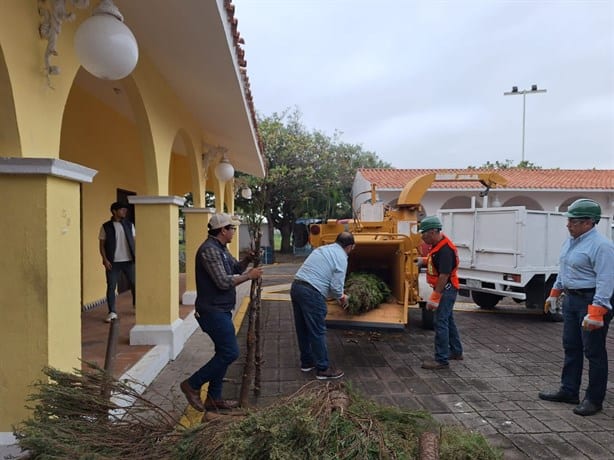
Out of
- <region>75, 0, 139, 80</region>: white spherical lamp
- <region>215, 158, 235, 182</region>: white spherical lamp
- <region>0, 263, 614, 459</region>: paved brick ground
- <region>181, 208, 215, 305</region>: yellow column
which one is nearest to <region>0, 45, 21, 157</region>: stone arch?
<region>75, 0, 139, 80</region>: white spherical lamp

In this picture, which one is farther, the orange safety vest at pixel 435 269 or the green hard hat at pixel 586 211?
the orange safety vest at pixel 435 269

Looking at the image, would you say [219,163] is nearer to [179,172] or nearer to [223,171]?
[223,171]

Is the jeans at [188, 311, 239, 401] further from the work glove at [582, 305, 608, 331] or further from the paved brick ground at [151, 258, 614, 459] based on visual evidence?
the work glove at [582, 305, 608, 331]

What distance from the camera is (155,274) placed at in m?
4.94

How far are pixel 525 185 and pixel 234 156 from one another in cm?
1345

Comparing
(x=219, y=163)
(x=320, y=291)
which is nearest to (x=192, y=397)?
(x=320, y=291)

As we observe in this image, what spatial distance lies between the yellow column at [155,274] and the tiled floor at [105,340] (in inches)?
8.6

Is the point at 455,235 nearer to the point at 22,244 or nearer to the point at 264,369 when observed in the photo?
the point at 264,369

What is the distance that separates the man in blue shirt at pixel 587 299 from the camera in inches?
136

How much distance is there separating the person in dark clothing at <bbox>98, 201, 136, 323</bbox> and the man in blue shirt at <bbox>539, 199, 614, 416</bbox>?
4.92 m

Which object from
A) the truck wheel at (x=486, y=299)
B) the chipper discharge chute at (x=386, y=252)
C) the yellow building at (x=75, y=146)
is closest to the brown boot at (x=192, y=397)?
the yellow building at (x=75, y=146)

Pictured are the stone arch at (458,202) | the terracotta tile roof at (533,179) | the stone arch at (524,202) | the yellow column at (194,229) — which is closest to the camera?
the yellow column at (194,229)

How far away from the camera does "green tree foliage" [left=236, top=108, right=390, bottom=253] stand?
19.8m

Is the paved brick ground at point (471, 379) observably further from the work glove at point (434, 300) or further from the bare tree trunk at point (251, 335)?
the work glove at point (434, 300)
